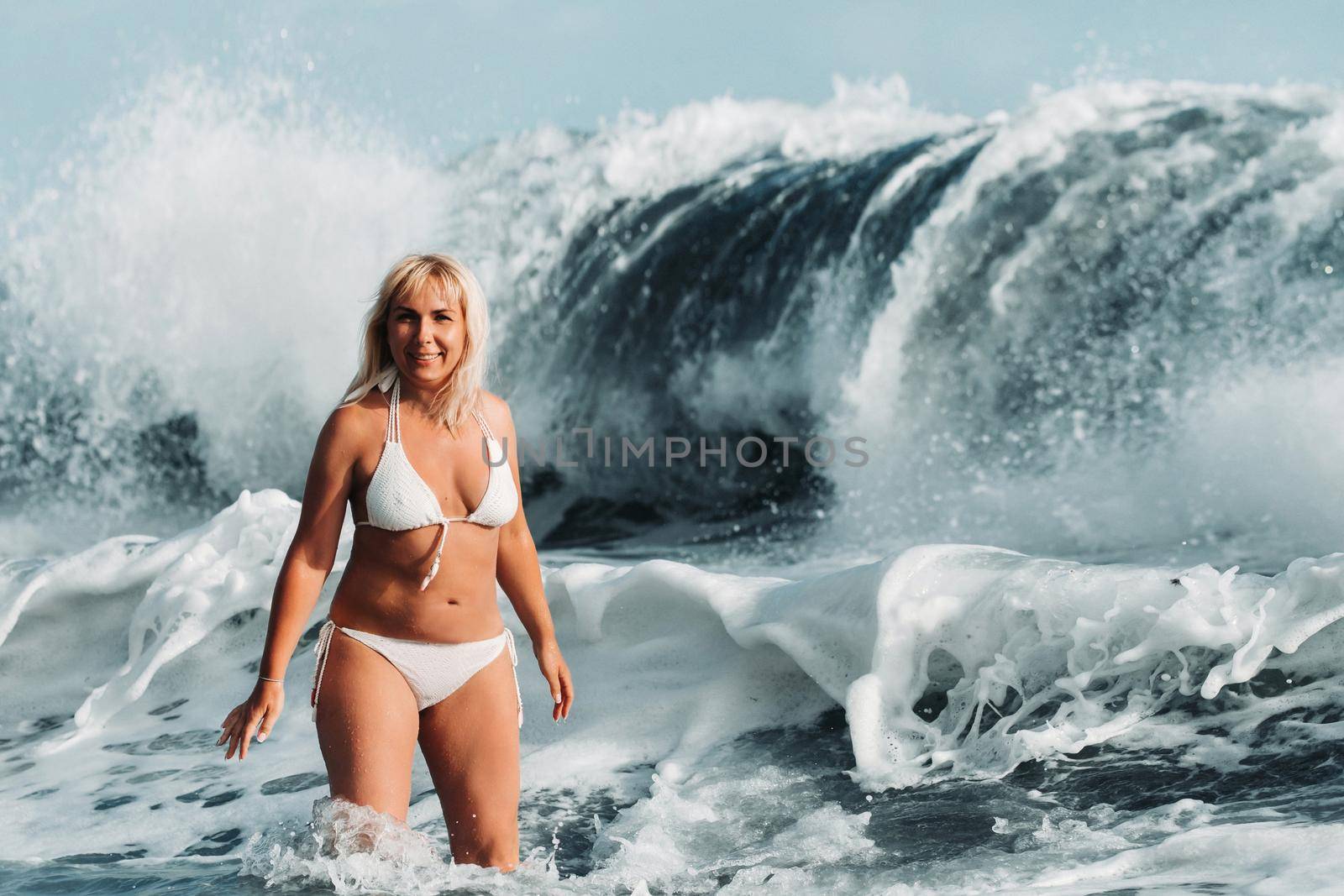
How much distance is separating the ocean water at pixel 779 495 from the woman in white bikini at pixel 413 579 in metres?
0.15

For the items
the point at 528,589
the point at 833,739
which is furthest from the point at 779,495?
the point at 528,589

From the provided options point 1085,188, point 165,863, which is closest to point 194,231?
point 1085,188

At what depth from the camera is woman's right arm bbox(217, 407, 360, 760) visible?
8.46ft

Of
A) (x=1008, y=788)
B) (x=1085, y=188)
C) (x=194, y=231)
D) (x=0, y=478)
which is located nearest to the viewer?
(x=1008, y=788)

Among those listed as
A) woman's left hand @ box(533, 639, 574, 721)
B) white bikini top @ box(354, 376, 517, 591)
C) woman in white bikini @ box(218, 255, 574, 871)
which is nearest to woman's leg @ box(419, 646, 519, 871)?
woman in white bikini @ box(218, 255, 574, 871)

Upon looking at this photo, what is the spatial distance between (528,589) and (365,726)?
49 centimetres

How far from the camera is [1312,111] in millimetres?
9148

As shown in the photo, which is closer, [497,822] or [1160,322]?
[497,822]

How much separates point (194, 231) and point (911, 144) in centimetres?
707

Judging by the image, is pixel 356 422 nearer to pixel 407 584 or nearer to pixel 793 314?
pixel 407 584

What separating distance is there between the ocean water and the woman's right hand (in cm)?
20

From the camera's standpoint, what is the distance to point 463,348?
2691mm

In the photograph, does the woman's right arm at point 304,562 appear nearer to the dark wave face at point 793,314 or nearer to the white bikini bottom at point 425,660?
the white bikini bottom at point 425,660

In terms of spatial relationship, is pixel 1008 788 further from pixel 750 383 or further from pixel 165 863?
pixel 750 383
